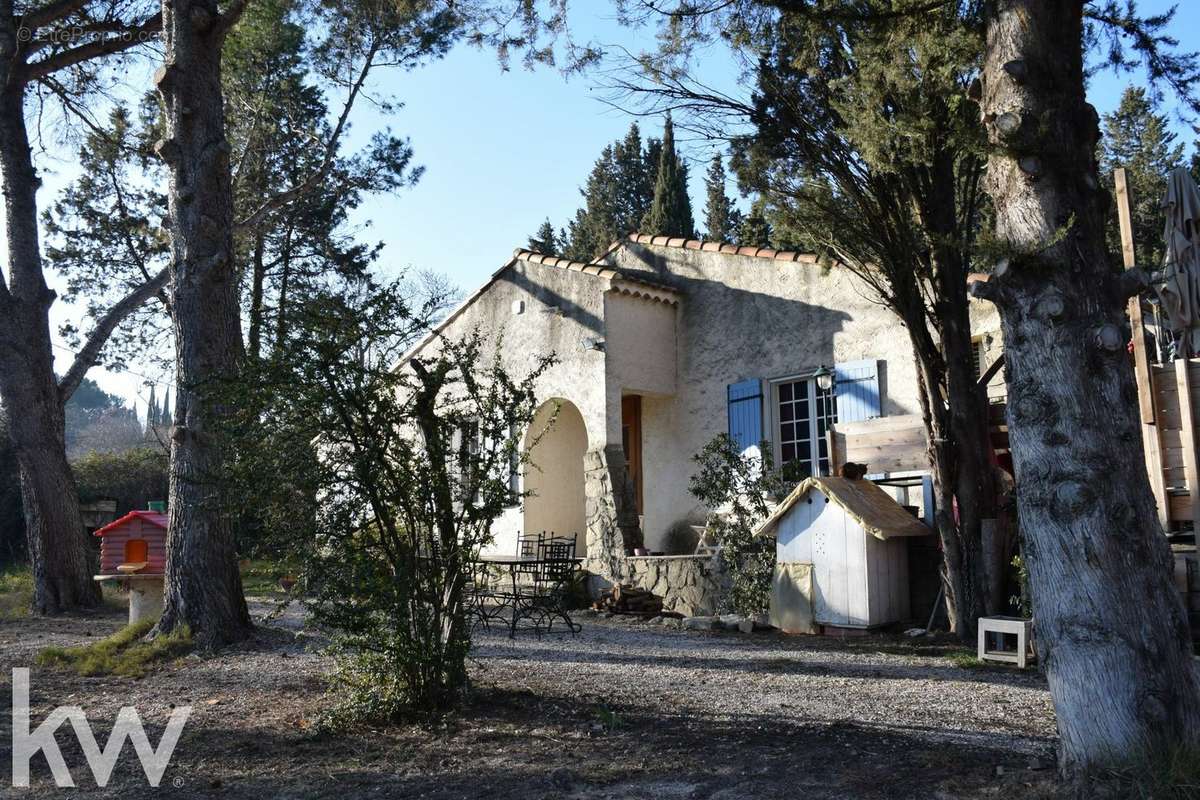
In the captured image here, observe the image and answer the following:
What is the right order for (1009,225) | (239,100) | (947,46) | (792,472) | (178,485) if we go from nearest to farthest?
(1009,225) → (947,46) → (178,485) → (792,472) → (239,100)

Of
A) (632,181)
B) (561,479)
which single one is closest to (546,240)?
(632,181)

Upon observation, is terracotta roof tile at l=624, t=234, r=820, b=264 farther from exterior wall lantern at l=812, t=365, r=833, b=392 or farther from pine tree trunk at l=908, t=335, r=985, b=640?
pine tree trunk at l=908, t=335, r=985, b=640

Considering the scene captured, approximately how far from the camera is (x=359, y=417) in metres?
5.30

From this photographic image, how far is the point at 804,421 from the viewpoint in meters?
12.7

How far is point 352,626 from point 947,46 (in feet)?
16.6

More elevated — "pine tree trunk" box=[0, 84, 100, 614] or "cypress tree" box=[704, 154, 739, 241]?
"cypress tree" box=[704, 154, 739, 241]

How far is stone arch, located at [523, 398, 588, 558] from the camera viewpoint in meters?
15.2

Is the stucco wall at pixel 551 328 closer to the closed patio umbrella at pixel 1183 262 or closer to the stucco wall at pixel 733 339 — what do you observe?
the stucco wall at pixel 733 339

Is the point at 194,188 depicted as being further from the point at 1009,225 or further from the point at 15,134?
the point at 1009,225

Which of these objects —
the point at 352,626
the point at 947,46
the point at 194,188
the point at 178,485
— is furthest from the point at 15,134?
the point at 947,46

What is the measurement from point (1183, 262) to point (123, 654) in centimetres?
864

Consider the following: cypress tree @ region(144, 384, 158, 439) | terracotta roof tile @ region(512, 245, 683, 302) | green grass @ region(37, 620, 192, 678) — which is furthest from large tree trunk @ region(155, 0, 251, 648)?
cypress tree @ region(144, 384, 158, 439)

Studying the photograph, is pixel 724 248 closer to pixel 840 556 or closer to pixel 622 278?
pixel 622 278

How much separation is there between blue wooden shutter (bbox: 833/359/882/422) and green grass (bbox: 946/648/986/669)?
13.1 ft
